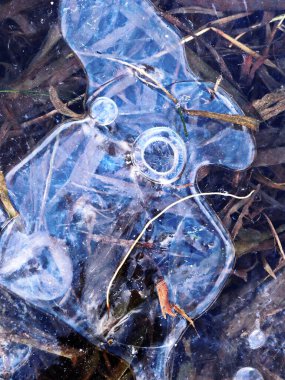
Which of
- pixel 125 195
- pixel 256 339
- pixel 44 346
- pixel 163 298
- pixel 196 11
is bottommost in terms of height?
pixel 256 339

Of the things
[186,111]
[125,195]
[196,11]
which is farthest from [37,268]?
[196,11]

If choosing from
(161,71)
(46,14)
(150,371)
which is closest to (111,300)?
(150,371)

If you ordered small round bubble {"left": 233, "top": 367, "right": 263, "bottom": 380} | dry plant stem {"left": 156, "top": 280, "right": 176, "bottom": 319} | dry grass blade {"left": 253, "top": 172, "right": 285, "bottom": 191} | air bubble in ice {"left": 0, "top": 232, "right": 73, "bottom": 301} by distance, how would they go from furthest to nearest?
dry grass blade {"left": 253, "top": 172, "right": 285, "bottom": 191}
small round bubble {"left": 233, "top": 367, "right": 263, "bottom": 380}
dry plant stem {"left": 156, "top": 280, "right": 176, "bottom": 319}
air bubble in ice {"left": 0, "top": 232, "right": 73, "bottom": 301}

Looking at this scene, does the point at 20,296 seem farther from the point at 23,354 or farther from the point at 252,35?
the point at 252,35

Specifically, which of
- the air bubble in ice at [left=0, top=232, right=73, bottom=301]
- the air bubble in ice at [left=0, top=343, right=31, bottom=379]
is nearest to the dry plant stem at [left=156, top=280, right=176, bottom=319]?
the air bubble in ice at [left=0, top=232, right=73, bottom=301]

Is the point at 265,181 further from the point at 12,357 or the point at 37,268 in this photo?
the point at 12,357

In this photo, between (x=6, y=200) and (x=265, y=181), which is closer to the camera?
(x=6, y=200)

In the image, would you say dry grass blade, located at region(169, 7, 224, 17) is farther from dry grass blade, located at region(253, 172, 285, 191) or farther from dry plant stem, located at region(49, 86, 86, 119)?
dry grass blade, located at region(253, 172, 285, 191)

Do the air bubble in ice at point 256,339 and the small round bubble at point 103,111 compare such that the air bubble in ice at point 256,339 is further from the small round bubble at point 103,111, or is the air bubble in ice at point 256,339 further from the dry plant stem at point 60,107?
the dry plant stem at point 60,107
